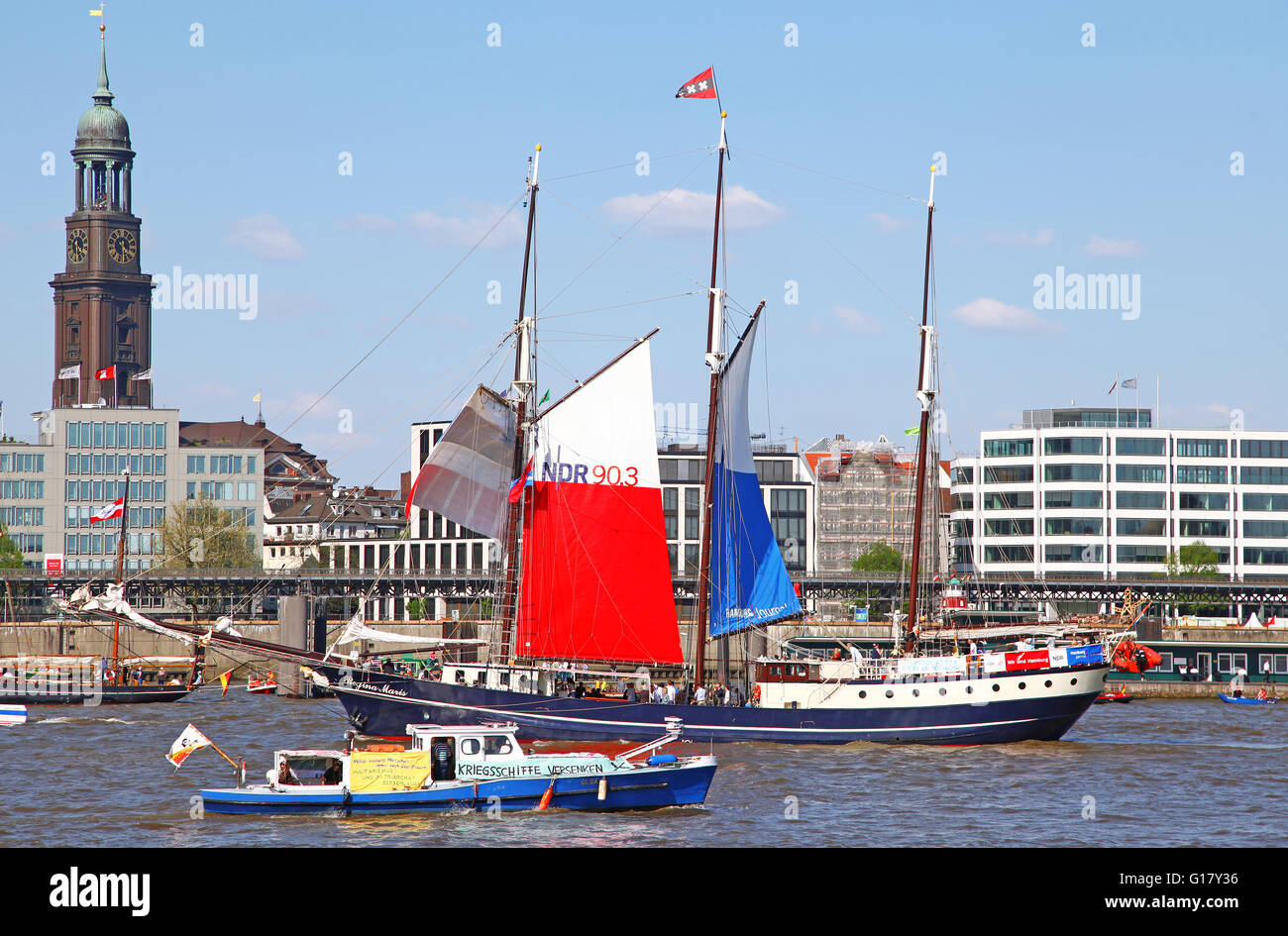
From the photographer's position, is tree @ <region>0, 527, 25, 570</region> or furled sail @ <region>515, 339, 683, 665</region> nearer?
furled sail @ <region>515, 339, 683, 665</region>

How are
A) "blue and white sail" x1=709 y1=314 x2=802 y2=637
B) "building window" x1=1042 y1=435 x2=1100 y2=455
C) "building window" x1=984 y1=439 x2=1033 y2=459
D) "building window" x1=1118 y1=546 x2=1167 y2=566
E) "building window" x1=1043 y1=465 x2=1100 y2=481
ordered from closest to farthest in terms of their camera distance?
"blue and white sail" x1=709 y1=314 x2=802 y2=637 → "building window" x1=1118 y1=546 x2=1167 y2=566 → "building window" x1=1043 y1=465 x2=1100 y2=481 → "building window" x1=1042 y1=435 x2=1100 y2=455 → "building window" x1=984 y1=439 x2=1033 y2=459

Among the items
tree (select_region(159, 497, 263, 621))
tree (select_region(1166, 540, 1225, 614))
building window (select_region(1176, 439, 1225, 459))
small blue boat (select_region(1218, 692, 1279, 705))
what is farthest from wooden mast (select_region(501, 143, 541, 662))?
building window (select_region(1176, 439, 1225, 459))

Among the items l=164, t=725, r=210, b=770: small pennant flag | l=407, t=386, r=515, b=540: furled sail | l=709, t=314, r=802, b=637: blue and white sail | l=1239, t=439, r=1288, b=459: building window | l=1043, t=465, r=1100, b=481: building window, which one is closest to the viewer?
l=164, t=725, r=210, b=770: small pennant flag

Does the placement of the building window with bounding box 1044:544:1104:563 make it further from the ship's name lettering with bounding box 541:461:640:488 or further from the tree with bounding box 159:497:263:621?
the ship's name lettering with bounding box 541:461:640:488

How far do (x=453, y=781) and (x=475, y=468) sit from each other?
31615 mm

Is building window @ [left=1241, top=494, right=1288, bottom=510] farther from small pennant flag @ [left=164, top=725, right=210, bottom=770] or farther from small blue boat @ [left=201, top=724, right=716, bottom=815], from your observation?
small pennant flag @ [left=164, top=725, right=210, bottom=770]

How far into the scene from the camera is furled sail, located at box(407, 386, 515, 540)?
7550 cm

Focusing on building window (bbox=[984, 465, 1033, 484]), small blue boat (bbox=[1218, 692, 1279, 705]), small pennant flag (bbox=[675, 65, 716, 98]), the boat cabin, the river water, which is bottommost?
small blue boat (bbox=[1218, 692, 1279, 705])

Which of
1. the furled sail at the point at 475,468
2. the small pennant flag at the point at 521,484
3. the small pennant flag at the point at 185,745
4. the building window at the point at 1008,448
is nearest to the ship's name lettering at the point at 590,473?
the small pennant flag at the point at 521,484

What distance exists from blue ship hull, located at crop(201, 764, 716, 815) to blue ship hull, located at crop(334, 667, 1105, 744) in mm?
22975

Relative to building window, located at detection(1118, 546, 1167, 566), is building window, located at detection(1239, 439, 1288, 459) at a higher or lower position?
higher

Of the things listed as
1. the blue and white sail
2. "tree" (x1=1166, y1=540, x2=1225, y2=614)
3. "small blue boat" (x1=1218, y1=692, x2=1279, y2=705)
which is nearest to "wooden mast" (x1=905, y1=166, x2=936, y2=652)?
the blue and white sail

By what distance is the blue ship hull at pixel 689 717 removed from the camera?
235ft
